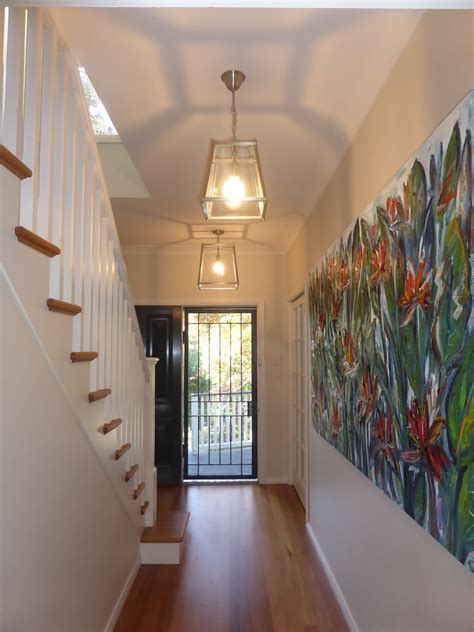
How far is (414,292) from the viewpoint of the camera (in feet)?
4.76

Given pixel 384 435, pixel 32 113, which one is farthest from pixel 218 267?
pixel 32 113

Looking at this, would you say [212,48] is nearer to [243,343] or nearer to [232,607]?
[232,607]

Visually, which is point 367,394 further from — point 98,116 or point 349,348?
point 98,116

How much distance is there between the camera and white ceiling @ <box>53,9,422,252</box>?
5.05 ft

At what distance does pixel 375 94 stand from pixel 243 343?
3384mm

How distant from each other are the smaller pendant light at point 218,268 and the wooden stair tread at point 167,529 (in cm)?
189

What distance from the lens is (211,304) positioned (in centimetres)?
491

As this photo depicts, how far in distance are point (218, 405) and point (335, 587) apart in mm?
2542

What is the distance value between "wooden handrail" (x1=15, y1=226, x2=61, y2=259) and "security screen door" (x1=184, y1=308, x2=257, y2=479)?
3554 mm

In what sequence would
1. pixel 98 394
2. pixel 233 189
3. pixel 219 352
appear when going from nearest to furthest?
pixel 233 189
pixel 98 394
pixel 219 352

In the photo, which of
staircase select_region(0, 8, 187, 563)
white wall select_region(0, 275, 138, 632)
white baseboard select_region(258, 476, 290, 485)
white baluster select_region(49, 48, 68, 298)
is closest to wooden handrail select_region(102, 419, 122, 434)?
staircase select_region(0, 8, 187, 563)

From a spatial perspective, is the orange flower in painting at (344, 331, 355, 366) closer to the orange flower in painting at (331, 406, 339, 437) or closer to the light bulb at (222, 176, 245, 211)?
the orange flower in painting at (331, 406, 339, 437)

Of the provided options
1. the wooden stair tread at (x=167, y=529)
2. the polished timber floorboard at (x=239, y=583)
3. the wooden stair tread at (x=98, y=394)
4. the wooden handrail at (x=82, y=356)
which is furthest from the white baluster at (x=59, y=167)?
the wooden stair tread at (x=167, y=529)

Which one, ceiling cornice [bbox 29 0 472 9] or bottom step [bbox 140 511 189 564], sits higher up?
ceiling cornice [bbox 29 0 472 9]
